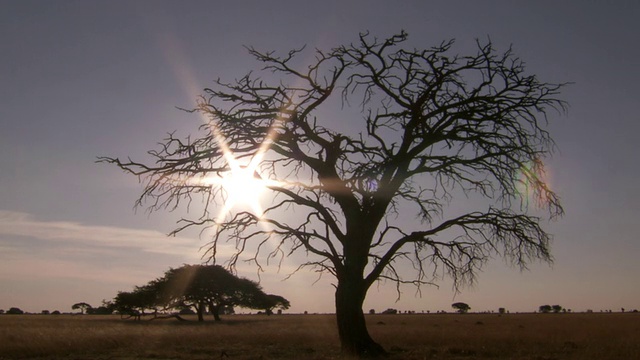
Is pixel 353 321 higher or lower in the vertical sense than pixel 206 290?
lower

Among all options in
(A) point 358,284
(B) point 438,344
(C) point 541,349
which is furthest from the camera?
(B) point 438,344

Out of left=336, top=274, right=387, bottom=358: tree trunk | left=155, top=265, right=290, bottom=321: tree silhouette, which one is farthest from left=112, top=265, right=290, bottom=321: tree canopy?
left=336, top=274, right=387, bottom=358: tree trunk

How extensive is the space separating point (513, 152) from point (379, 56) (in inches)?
169

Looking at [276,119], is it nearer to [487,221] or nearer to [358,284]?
[358,284]

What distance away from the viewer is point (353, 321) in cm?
1567

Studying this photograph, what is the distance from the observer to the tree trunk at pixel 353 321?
15.4 meters

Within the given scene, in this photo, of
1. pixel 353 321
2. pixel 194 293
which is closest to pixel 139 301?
pixel 194 293

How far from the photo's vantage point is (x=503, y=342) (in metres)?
21.6

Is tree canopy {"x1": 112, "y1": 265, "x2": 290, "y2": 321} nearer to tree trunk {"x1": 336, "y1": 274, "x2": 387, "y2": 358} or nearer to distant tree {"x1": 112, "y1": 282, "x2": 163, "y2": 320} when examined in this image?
distant tree {"x1": 112, "y1": 282, "x2": 163, "y2": 320}

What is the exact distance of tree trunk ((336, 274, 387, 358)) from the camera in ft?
50.6

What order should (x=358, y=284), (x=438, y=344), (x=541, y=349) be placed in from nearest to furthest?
(x=358, y=284) < (x=541, y=349) < (x=438, y=344)

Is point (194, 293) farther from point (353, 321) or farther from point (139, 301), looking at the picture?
point (353, 321)

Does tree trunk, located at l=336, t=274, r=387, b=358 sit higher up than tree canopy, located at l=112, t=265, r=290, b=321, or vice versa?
tree canopy, located at l=112, t=265, r=290, b=321

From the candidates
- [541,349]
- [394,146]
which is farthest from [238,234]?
[541,349]
